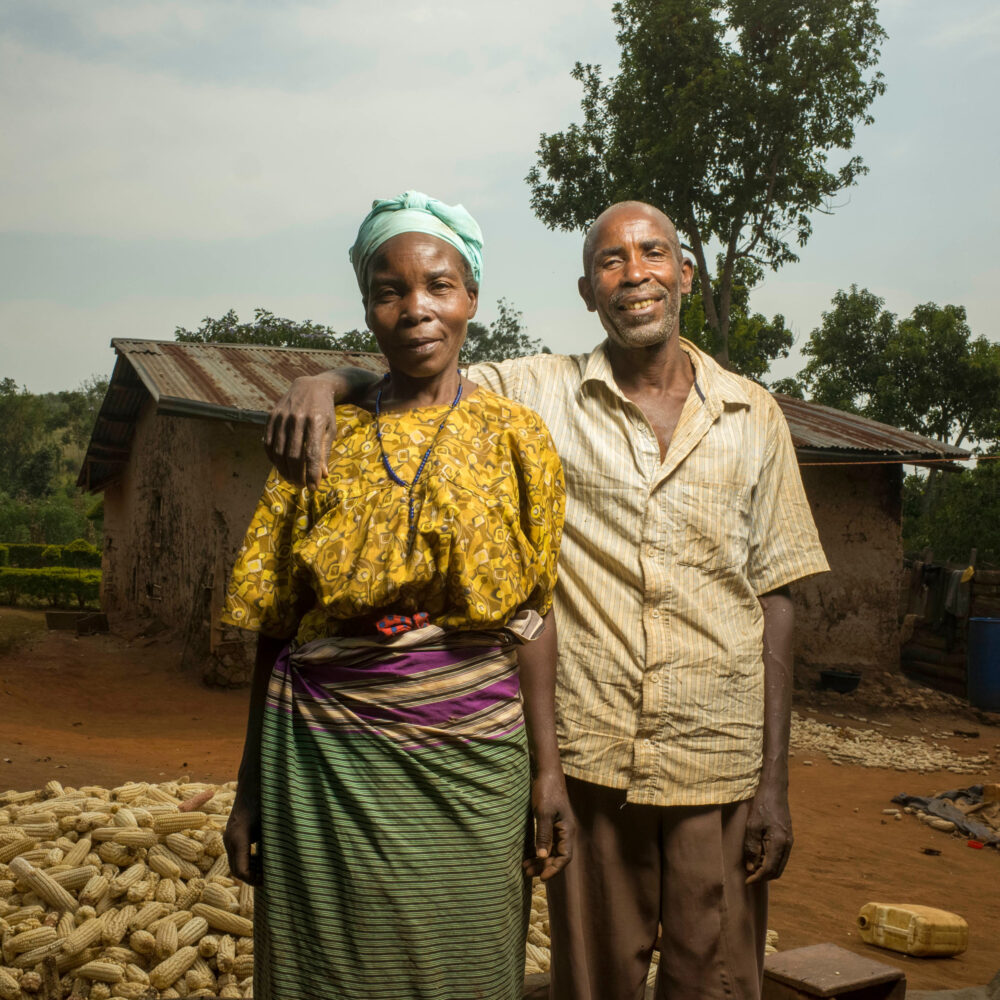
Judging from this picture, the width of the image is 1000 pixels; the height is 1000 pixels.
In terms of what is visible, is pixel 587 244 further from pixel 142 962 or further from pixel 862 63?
pixel 862 63

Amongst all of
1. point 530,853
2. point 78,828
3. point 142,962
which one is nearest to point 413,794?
point 530,853

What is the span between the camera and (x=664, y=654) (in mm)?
1954

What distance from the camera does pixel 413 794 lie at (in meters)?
1.52

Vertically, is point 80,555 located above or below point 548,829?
below

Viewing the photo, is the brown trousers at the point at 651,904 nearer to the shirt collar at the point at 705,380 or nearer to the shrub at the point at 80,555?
the shirt collar at the point at 705,380

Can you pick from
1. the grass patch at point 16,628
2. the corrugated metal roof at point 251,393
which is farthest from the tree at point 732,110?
the grass patch at point 16,628

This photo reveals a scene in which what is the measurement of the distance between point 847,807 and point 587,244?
5.69 metres

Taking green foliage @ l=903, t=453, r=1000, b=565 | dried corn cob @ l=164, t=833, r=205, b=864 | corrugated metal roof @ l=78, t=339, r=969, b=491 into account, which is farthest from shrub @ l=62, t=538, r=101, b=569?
dried corn cob @ l=164, t=833, r=205, b=864

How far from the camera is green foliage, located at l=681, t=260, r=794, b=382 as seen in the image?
18656 mm

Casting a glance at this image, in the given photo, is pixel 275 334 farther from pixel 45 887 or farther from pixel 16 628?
pixel 45 887

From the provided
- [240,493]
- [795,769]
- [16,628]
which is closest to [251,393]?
[240,493]

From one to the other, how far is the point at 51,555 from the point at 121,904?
59.7 feet

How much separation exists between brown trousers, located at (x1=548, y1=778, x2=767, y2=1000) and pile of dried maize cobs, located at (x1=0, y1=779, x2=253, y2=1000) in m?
1.50

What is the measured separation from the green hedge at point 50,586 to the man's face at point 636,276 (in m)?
17.1
